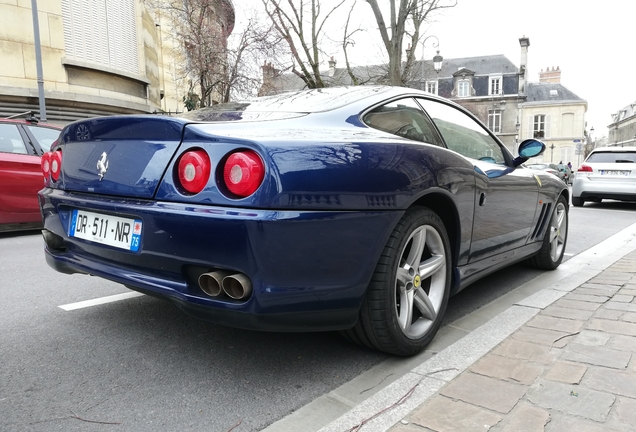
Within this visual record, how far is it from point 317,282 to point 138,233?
767 mm

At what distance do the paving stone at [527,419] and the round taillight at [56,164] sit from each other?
2410 mm

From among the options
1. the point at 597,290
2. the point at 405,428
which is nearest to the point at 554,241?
the point at 597,290

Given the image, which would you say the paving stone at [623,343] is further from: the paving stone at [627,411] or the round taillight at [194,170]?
the round taillight at [194,170]

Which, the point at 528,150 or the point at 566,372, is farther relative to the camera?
the point at 528,150

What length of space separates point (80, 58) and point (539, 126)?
4943cm

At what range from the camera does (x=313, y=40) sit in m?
16.0

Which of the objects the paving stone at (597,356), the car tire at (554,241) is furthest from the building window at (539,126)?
the paving stone at (597,356)

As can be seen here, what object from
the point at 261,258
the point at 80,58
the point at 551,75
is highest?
the point at 551,75

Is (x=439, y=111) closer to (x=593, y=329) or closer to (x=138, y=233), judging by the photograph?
(x=593, y=329)

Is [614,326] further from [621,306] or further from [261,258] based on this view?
[261,258]

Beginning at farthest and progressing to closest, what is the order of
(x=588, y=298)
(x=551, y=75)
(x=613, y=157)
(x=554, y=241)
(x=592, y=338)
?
1. (x=551, y=75)
2. (x=613, y=157)
3. (x=554, y=241)
4. (x=588, y=298)
5. (x=592, y=338)

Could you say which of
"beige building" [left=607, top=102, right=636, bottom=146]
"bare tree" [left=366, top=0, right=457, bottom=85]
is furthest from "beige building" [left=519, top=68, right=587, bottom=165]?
"bare tree" [left=366, top=0, right=457, bottom=85]

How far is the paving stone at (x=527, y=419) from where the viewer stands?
1.68 metres

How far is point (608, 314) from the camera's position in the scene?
2.89 metres
